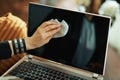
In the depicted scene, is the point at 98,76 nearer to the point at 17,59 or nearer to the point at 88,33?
the point at 88,33

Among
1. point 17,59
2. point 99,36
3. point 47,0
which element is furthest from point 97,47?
point 47,0

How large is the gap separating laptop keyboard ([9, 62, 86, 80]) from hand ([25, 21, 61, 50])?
120mm

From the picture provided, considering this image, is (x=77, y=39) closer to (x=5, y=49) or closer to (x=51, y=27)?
(x=51, y=27)

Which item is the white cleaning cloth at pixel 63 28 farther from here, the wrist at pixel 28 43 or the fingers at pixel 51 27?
the wrist at pixel 28 43

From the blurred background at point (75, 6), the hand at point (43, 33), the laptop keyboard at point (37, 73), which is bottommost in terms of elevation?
the laptop keyboard at point (37, 73)

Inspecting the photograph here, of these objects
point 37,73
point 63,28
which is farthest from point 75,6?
point 37,73

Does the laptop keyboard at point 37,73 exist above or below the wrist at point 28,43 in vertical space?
below

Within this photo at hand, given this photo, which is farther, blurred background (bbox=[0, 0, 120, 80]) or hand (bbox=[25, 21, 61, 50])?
blurred background (bbox=[0, 0, 120, 80])

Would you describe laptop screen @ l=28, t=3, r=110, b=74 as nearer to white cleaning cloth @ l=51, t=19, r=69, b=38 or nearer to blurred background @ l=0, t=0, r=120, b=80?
white cleaning cloth @ l=51, t=19, r=69, b=38

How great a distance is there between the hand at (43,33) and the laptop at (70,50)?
0.04m

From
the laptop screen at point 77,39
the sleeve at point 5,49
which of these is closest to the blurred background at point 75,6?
the laptop screen at point 77,39

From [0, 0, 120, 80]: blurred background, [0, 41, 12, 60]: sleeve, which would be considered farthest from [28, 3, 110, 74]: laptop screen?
[0, 0, 120, 80]: blurred background

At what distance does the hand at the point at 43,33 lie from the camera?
0.97 metres

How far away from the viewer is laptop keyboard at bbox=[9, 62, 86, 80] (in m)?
0.99
